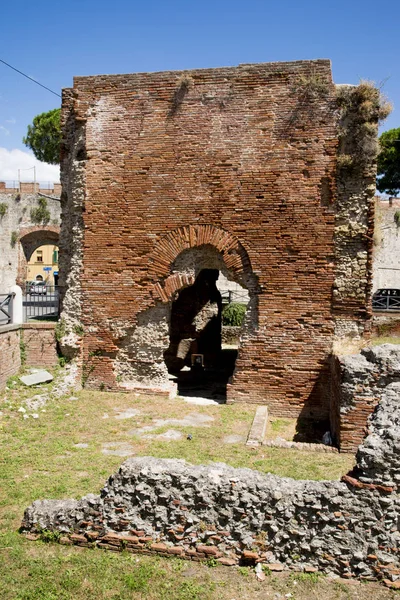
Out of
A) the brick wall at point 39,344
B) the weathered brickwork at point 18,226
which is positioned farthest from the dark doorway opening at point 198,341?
the weathered brickwork at point 18,226

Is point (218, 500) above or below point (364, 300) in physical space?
below

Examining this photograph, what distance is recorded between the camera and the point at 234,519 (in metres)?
4.55

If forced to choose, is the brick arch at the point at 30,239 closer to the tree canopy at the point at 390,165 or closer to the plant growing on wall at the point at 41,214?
the plant growing on wall at the point at 41,214

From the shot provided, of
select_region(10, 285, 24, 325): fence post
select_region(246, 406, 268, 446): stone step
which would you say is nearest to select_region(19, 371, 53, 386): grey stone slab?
select_region(10, 285, 24, 325): fence post

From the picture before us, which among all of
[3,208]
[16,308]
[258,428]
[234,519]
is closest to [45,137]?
[3,208]

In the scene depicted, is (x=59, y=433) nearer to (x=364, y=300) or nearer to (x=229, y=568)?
(x=229, y=568)

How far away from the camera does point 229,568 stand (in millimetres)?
4438

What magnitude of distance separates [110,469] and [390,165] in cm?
3150

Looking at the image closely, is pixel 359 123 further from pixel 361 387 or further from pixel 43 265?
pixel 43 265

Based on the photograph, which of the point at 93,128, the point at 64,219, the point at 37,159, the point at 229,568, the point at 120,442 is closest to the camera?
the point at 229,568

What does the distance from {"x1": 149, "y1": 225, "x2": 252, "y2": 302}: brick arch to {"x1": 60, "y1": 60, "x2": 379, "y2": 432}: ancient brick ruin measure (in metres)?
0.02

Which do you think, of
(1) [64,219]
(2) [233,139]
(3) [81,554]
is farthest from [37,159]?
(3) [81,554]

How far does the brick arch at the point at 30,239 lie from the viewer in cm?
2414

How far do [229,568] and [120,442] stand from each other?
3.35 m
